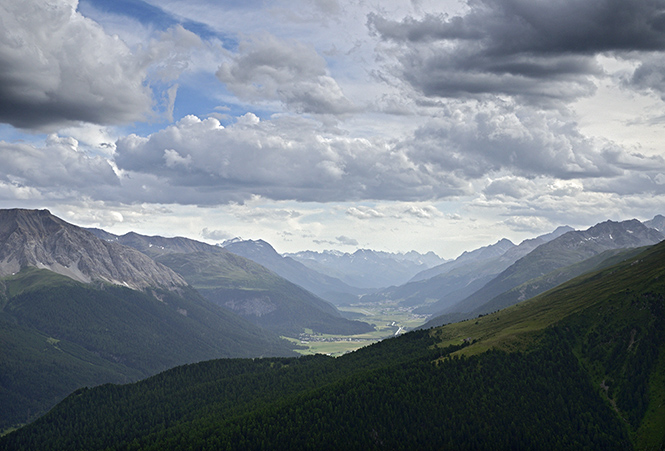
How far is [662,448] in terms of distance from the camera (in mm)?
196375
